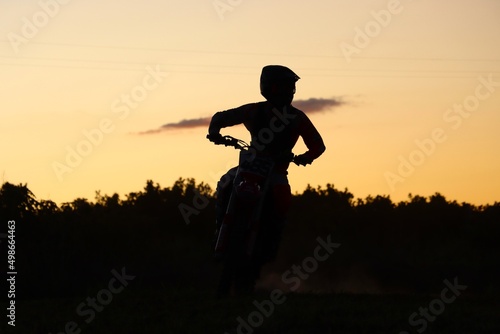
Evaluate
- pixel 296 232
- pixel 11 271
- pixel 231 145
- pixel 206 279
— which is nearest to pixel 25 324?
pixel 231 145

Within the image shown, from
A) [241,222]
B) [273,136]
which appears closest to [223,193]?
[241,222]

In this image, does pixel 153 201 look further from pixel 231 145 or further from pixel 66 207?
pixel 231 145

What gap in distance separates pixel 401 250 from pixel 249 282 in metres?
11.9

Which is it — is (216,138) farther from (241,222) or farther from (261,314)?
(261,314)

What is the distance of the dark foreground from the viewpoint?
38.8 feet

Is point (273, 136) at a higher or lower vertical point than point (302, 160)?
higher

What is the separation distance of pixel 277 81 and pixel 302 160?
105cm

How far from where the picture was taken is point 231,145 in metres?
15.0

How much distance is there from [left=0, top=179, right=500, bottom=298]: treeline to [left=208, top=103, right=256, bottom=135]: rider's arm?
374cm

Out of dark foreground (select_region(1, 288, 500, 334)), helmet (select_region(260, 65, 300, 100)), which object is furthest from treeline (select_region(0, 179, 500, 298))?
helmet (select_region(260, 65, 300, 100))

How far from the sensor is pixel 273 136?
1514 centimetres

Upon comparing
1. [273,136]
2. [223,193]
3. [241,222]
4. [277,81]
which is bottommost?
[241,222]

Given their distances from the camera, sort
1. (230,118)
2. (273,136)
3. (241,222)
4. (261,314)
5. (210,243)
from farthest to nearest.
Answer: (210,243), (230,118), (273,136), (241,222), (261,314)

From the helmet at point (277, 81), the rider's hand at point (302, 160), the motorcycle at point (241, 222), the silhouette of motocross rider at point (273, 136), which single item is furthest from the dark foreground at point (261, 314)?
the helmet at point (277, 81)
